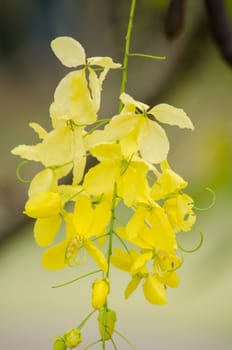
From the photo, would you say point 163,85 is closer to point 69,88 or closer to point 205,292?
point 205,292

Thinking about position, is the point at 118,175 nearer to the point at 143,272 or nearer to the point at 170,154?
the point at 143,272

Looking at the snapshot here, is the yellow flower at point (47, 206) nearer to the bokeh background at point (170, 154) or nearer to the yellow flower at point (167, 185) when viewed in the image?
the yellow flower at point (167, 185)

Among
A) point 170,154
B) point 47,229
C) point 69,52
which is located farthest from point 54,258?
point 170,154

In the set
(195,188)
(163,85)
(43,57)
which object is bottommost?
(195,188)

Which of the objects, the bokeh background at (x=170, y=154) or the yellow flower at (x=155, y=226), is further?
the bokeh background at (x=170, y=154)

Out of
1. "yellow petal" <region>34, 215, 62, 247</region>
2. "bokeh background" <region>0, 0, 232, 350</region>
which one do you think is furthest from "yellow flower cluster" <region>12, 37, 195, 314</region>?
"bokeh background" <region>0, 0, 232, 350</region>

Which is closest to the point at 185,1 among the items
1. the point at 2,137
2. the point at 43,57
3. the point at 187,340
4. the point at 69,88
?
the point at 43,57

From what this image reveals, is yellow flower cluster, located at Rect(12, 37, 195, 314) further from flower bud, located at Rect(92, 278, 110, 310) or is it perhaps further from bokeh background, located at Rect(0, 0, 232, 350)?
bokeh background, located at Rect(0, 0, 232, 350)

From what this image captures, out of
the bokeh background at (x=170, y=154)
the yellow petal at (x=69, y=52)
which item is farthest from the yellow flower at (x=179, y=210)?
the bokeh background at (x=170, y=154)
